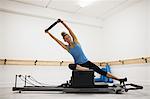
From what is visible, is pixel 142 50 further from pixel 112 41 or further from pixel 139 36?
pixel 112 41

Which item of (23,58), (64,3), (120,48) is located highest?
(64,3)

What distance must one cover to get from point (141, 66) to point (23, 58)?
348cm

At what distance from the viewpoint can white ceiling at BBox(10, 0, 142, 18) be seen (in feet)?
17.3

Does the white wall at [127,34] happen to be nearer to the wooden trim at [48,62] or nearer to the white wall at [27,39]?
the wooden trim at [48,62]

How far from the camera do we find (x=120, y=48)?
586 cm

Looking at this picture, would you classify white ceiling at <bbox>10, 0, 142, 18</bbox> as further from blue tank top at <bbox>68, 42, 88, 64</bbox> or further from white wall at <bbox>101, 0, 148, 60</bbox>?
blue tank top at <bbox>68, 42, 88, 64</bbox>

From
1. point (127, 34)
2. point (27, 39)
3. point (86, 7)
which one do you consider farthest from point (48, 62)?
point (127, 34)

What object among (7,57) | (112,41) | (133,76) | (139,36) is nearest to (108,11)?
(112,41)

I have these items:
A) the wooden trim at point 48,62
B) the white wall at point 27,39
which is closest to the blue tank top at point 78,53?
the wooden trim at point 48,62

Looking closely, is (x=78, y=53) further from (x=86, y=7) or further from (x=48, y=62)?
(x=86, y=7)

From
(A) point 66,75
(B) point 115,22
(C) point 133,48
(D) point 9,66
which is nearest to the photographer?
(D) point 9,66

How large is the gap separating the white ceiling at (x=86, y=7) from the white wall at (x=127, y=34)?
0.30 m

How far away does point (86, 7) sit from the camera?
5711 millimetres

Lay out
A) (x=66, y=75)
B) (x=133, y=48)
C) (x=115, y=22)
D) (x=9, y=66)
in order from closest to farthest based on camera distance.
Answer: (x=9, y=66), (x=133, y=48), (x=66, y=75), (x=115, y=22)
